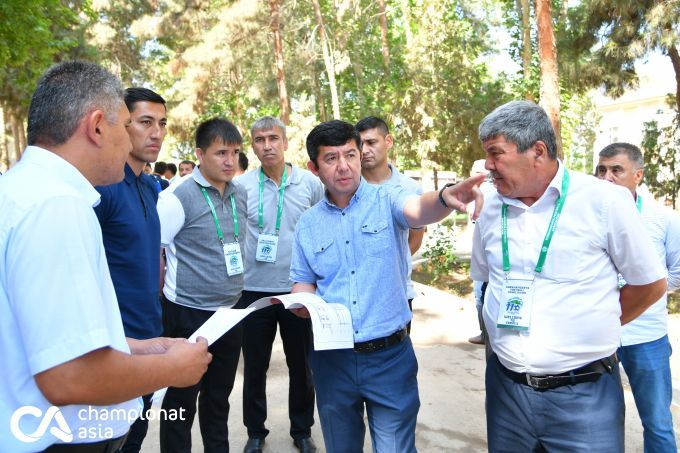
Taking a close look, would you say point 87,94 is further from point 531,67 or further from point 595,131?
point 595,131

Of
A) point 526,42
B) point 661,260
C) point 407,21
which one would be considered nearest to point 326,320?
point 661,260

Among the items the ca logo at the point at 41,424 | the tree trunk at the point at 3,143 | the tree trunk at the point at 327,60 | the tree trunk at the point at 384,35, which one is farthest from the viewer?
the tree trunk at the point at 384,35

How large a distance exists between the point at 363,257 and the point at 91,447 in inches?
56.3

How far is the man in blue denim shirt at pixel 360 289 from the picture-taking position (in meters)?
2.63

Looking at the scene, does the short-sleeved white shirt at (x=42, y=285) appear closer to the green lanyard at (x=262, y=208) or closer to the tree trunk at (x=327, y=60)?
the green lanyard at (x=262, y=208)

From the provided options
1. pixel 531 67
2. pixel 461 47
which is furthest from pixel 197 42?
pixel 531 67

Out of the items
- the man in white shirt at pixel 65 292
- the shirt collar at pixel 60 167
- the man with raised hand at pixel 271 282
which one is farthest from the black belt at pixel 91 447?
the man with raised hand at pixel 271 282

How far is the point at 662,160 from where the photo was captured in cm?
1577

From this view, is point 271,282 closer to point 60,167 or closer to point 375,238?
point 375,238

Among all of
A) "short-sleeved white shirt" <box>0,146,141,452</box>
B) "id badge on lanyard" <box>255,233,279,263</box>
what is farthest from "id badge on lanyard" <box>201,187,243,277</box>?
"short-sleeved white shirt" <box>0,146,141,452</box>

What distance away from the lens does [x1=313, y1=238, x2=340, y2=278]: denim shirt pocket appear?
2.74m

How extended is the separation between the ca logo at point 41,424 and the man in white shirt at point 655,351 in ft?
9.52

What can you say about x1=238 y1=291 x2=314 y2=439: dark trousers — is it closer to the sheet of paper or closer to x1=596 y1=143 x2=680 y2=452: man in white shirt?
the sheet of paper

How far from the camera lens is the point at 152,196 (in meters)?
2.98
